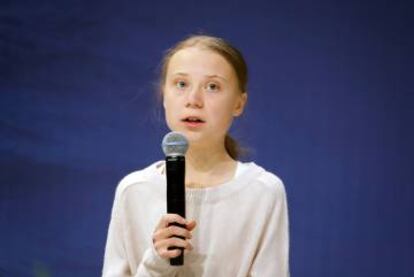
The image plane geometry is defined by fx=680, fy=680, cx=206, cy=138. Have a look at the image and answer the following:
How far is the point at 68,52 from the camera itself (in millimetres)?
2527

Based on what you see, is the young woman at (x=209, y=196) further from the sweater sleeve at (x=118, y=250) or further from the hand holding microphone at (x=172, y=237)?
the hand holding microphone at (x=172, y=237)

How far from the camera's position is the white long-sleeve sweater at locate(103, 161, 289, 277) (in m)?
1.33

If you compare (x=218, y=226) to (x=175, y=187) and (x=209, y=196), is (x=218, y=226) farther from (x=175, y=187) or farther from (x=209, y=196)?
(x=175, y=187)

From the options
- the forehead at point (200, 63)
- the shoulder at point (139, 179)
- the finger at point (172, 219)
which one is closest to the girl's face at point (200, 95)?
the forehead at point (200, 63)

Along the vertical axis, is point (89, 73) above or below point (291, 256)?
above

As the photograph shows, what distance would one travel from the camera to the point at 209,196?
1.35 metres

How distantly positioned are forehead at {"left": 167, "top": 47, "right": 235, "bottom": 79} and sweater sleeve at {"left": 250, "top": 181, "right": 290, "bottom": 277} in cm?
26

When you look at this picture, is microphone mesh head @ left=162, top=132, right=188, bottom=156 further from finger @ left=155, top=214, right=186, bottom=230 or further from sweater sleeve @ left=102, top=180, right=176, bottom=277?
sweater sleeve @ left=102, top=180, right=176, bottom=277

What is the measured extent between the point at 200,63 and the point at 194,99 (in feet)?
0.27

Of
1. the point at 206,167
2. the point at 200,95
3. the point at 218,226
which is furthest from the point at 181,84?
the point at 218,226

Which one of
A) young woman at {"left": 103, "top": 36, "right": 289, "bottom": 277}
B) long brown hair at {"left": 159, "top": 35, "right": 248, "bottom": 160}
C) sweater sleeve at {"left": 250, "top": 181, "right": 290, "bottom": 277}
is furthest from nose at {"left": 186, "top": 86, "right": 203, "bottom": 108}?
sweater sleeve at {"left": 250, "top": 181, "right": 290, "bottom": 277}

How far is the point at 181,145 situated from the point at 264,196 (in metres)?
0.24

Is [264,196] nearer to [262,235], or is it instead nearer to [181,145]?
[262,235]

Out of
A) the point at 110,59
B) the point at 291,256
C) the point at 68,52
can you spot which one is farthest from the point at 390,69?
the point at 68,52
